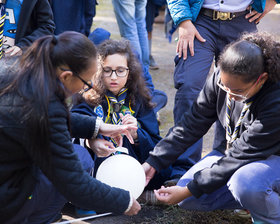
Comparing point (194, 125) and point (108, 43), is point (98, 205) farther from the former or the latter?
point (108, 43)

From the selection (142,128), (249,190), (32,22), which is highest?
(32,22)

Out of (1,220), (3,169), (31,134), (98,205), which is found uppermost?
(31,134)

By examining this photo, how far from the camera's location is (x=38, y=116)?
170 cm

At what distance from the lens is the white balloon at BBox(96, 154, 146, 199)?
2.29m

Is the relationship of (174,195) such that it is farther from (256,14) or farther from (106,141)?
(256,14)

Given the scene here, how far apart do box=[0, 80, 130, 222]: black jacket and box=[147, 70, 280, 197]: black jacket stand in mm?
600

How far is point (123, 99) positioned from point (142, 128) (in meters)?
0.27

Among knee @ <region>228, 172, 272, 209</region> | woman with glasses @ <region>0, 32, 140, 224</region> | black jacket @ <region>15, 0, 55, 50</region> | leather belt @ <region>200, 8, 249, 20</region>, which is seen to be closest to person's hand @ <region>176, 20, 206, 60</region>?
leather belt @ <region>200, 8, 249, 20</region>

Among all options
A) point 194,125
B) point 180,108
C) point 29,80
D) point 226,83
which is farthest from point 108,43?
point 29,80

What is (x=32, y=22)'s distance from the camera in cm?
308

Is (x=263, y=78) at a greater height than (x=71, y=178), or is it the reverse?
(x=263, y=78)

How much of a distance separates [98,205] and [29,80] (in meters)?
0.67

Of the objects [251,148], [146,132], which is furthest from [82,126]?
[251,148]

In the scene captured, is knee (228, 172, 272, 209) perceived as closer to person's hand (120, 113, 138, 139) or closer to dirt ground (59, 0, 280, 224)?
dirt ground (59, 0, 280, 224)
